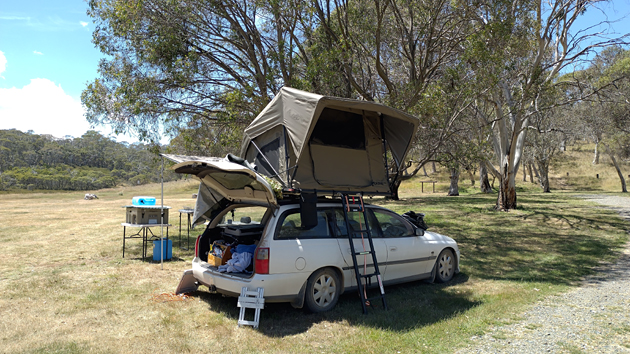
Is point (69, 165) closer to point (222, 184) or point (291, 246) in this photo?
point (222, 184)

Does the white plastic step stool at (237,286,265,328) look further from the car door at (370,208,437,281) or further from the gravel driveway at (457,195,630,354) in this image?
the gravel driveway at (457,195,630,354)

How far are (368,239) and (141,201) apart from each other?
5587 mm

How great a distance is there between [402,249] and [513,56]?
10013 mm

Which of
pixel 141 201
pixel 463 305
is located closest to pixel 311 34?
pixel 141 201

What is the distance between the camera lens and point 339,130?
692 cm

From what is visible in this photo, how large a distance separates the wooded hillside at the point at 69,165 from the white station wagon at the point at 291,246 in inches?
2434

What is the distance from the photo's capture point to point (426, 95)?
1122 cm

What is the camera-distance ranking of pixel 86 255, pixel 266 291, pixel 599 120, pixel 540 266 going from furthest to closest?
pixel 599 120, pixel 86 255, pixel 540 266, pixel 266 291

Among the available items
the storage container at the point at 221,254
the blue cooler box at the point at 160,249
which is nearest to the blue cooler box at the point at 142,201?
the blue cooler box at the point at 160,249

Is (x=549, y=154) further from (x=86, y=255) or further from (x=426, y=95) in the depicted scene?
(x=86, y=255)

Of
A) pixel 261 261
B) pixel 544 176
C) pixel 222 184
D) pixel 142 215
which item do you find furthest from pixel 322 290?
pixel 544 176

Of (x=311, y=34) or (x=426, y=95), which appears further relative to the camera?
(x=311, y=34)

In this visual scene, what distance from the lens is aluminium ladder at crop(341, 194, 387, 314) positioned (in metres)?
5.90

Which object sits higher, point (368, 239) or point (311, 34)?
point (311, 34)
